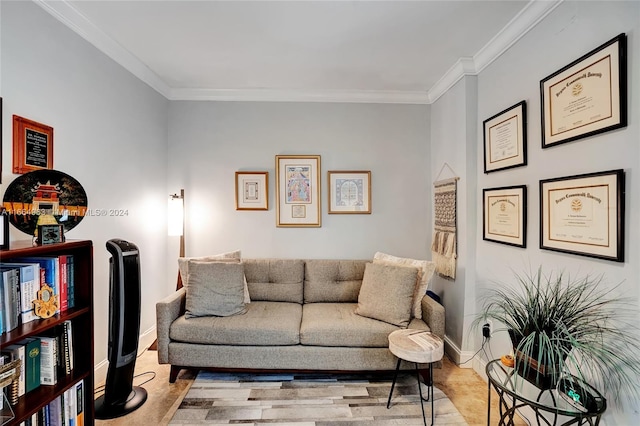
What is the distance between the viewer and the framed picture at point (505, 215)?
6.79 feet

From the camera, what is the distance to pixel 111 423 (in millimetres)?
1954

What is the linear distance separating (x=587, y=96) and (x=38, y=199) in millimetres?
2962

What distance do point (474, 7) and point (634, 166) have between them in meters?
1.35

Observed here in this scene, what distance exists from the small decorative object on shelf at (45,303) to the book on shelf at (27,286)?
20 millimetres

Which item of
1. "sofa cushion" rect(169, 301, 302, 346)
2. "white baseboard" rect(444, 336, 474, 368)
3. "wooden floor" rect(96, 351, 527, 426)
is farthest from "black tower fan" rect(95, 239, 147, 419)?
"white baseboard" rect(444, 336, 474, 368)

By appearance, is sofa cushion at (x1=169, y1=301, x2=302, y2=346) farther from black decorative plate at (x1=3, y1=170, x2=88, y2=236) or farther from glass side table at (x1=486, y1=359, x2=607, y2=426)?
glass side table at (x1=486, y1=359, x2=607, y2=426)

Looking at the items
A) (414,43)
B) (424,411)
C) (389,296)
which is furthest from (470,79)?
(424,411)

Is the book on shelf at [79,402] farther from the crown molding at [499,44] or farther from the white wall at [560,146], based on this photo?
A: the crown molding at [499,44]

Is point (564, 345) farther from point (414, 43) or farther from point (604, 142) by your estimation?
point (414, 43)

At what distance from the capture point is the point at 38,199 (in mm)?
1606

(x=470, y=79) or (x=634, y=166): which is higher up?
(x=470, y=79)

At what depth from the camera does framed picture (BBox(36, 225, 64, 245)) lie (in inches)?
59.9

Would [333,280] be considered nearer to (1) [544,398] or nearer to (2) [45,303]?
(1) [544,398]

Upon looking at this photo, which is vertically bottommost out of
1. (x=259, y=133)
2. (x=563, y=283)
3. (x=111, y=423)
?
(x=111, y=423)
